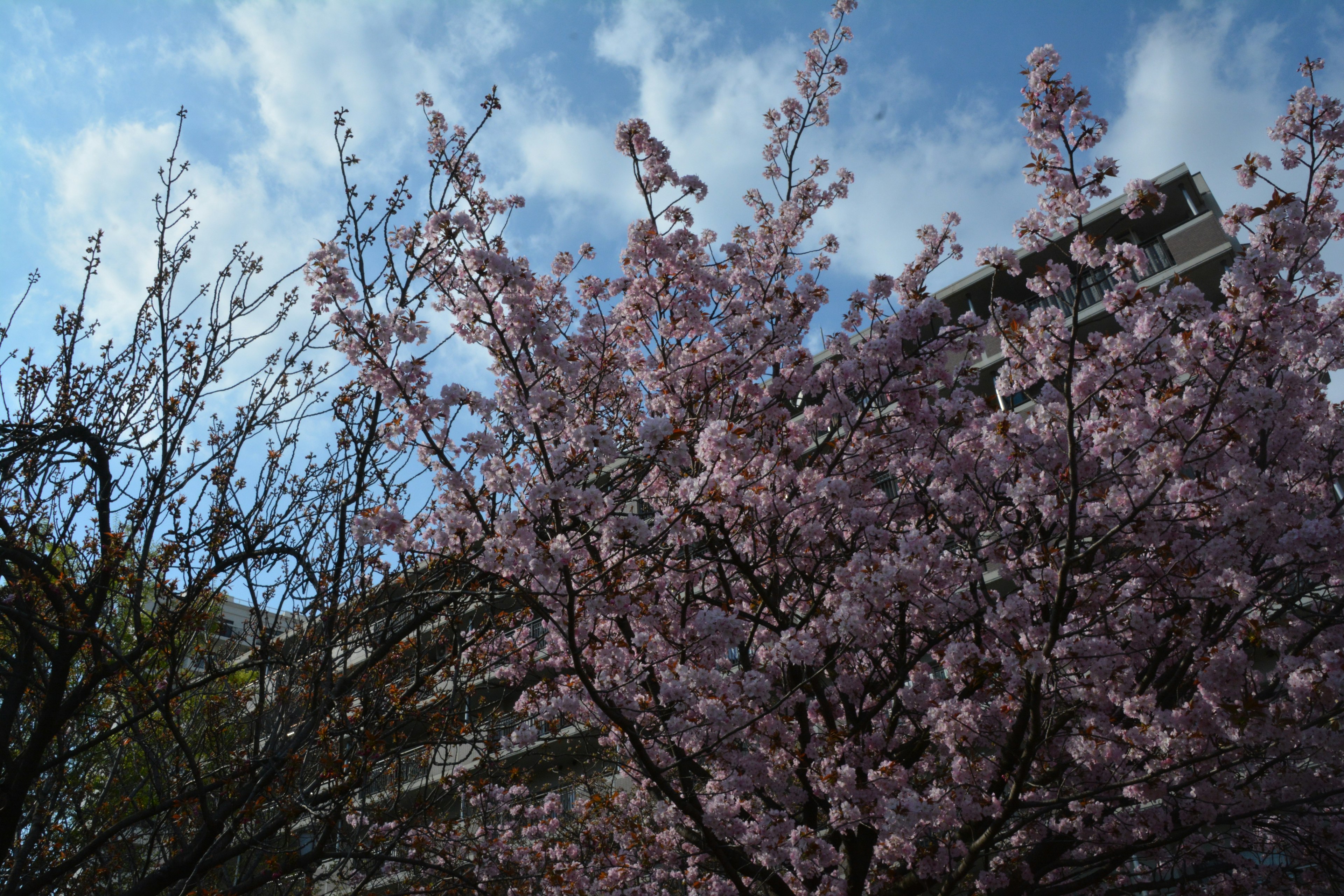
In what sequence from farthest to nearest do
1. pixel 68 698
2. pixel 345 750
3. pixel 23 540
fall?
pixel 345 750 → pixel 23 540 → pixel 68 698

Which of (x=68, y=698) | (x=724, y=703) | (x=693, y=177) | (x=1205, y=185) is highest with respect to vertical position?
(x=1205, y=185)

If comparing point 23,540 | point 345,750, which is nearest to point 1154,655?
point 345,750

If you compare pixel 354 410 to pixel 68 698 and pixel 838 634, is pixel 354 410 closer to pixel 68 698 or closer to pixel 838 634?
pixel 68 698

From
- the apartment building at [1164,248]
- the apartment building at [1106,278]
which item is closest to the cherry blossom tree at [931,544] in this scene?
the apartment building at [1106,278]

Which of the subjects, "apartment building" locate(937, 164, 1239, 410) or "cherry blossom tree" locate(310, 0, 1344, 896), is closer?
"cherry blossom tree" locate(310, 0, 1344, 896)

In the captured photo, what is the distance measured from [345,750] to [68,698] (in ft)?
6.25

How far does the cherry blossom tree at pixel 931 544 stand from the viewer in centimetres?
550

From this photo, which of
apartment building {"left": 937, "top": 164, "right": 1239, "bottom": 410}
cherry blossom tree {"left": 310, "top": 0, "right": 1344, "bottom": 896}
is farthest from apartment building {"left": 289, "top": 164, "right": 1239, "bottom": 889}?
cherry blossom tree {"left": 310, "top": 0, "right": 1344, "bottom": 896}

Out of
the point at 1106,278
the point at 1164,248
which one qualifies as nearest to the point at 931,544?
the point at 1106,278

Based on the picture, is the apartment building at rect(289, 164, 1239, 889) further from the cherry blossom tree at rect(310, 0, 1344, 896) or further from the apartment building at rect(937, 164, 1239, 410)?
the cherry blossom tree at rect(310, 0, 1344, 896)

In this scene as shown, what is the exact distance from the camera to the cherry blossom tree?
5.50m

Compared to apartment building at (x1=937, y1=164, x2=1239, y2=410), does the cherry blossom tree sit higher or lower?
lower

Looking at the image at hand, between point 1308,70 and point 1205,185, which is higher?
point 1205,185

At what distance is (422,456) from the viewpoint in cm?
654
